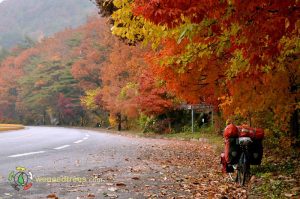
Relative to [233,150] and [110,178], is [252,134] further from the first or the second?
[110,178]

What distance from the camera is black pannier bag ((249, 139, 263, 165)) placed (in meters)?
7.91

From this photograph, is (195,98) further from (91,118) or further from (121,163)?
(91,118)

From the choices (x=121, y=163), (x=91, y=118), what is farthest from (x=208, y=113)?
(x=91, y=118)

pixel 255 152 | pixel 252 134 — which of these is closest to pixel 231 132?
pixel 252 134

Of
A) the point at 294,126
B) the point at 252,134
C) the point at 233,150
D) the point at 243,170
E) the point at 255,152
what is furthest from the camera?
the point at 294,126

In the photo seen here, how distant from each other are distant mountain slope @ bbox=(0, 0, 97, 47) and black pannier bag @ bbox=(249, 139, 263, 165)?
131m

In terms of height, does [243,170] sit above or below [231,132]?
below

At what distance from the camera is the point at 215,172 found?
9.48 m

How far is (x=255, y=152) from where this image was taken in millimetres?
7961

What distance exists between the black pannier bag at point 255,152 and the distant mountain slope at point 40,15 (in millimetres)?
131122

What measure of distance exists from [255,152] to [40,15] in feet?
493

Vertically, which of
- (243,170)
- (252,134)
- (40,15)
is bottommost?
(243,170)

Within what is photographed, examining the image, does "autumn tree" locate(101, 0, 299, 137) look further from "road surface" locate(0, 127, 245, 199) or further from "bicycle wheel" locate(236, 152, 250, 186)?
"road surface" locate(0, 127, 245, 199)

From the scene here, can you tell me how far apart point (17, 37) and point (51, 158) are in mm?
125738
